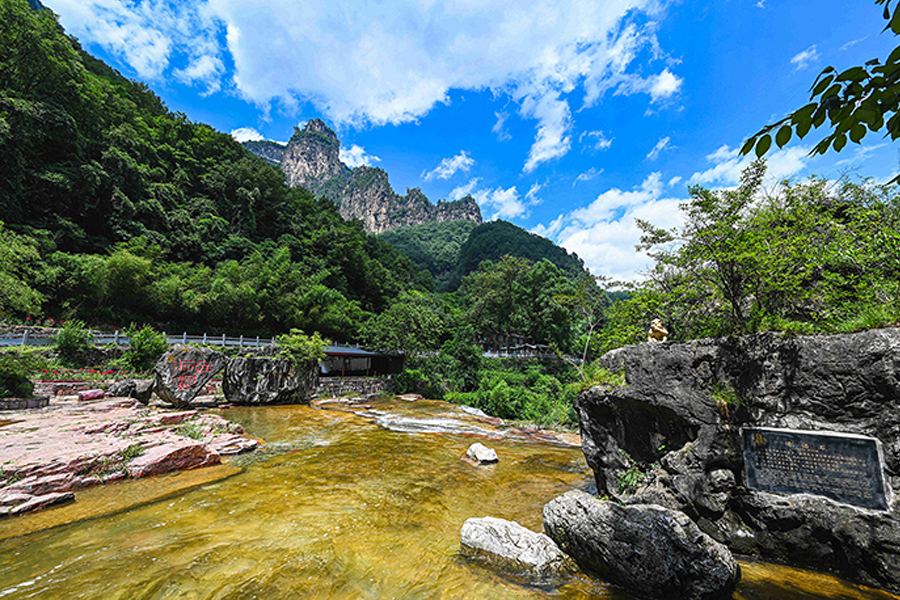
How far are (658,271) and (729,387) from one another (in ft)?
13.5

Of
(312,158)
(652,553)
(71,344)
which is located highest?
(312,158)

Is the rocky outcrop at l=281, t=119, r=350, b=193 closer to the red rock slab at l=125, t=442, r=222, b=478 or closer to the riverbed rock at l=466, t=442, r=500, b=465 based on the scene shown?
the red rock slab at l=125, t=442, r=222, b=478

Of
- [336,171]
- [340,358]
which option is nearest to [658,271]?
Result: [340,358]

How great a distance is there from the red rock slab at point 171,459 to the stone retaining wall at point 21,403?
21.6 ft

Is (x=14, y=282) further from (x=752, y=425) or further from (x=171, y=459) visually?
(x=752, y=425)

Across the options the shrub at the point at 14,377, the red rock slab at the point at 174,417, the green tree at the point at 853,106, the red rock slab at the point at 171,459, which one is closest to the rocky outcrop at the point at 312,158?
the shrub at the point at 14,377

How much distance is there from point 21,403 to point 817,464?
17531 mm

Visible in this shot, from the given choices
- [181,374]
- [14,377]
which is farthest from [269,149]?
[14,377]

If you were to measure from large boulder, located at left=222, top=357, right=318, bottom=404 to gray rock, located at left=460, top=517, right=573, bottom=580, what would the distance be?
15036 millimetres

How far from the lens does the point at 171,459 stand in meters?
6.39

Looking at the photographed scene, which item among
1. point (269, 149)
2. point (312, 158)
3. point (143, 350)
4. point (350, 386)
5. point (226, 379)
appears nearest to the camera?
point (143, 350)

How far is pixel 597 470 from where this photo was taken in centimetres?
566

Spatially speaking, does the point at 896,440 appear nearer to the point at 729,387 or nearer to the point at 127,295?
the point at 729,387

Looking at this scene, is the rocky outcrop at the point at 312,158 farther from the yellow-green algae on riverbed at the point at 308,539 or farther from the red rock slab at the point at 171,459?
the yellow-green algae on riverbed at the point at 308,539
